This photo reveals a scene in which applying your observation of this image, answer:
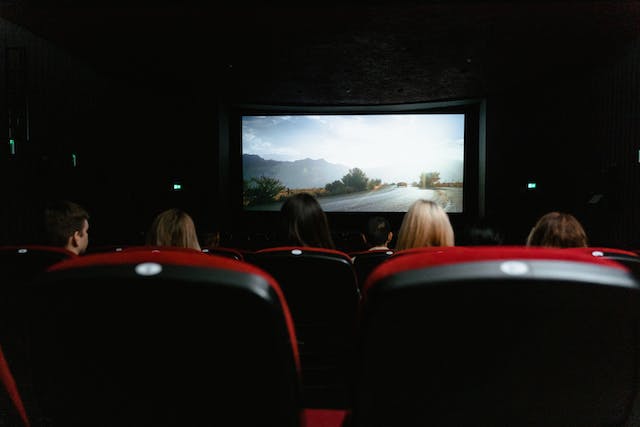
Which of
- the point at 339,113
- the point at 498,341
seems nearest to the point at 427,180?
the point at 339,113

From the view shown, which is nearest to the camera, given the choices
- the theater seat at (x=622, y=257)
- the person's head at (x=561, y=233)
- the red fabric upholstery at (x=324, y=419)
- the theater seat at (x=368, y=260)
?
the red fabric upholstery at (x=324, y=419)

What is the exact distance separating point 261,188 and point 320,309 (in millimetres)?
7938

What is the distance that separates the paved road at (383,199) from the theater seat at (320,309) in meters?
7.54

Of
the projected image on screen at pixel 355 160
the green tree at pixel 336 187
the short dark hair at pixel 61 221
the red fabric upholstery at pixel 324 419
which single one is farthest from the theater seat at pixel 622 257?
the green tree at pixel 336 187

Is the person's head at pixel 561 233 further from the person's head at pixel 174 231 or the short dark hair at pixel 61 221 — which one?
the short dark hair at pixel 61 221

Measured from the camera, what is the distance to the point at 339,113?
988 centimetres

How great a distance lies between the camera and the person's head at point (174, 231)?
301 centimetres

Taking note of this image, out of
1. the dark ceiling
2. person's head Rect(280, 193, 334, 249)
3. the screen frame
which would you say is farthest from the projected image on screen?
person's head Rect(280, 193, 334, 249)

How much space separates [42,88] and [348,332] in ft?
19.1

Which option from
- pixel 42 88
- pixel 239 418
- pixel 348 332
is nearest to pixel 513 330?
pixel 239 418

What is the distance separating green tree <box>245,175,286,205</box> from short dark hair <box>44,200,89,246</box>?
23.6 feet

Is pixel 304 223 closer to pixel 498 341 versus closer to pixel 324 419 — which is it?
pixel 324 419

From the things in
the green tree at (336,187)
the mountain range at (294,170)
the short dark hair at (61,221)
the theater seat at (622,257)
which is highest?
the mountain range at (294,170)

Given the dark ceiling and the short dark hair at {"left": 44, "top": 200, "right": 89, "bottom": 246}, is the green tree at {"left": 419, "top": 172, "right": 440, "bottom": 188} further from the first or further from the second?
the short dark hair at {"left": 44, "top": 200, "right": 89, "bottom": 246}
